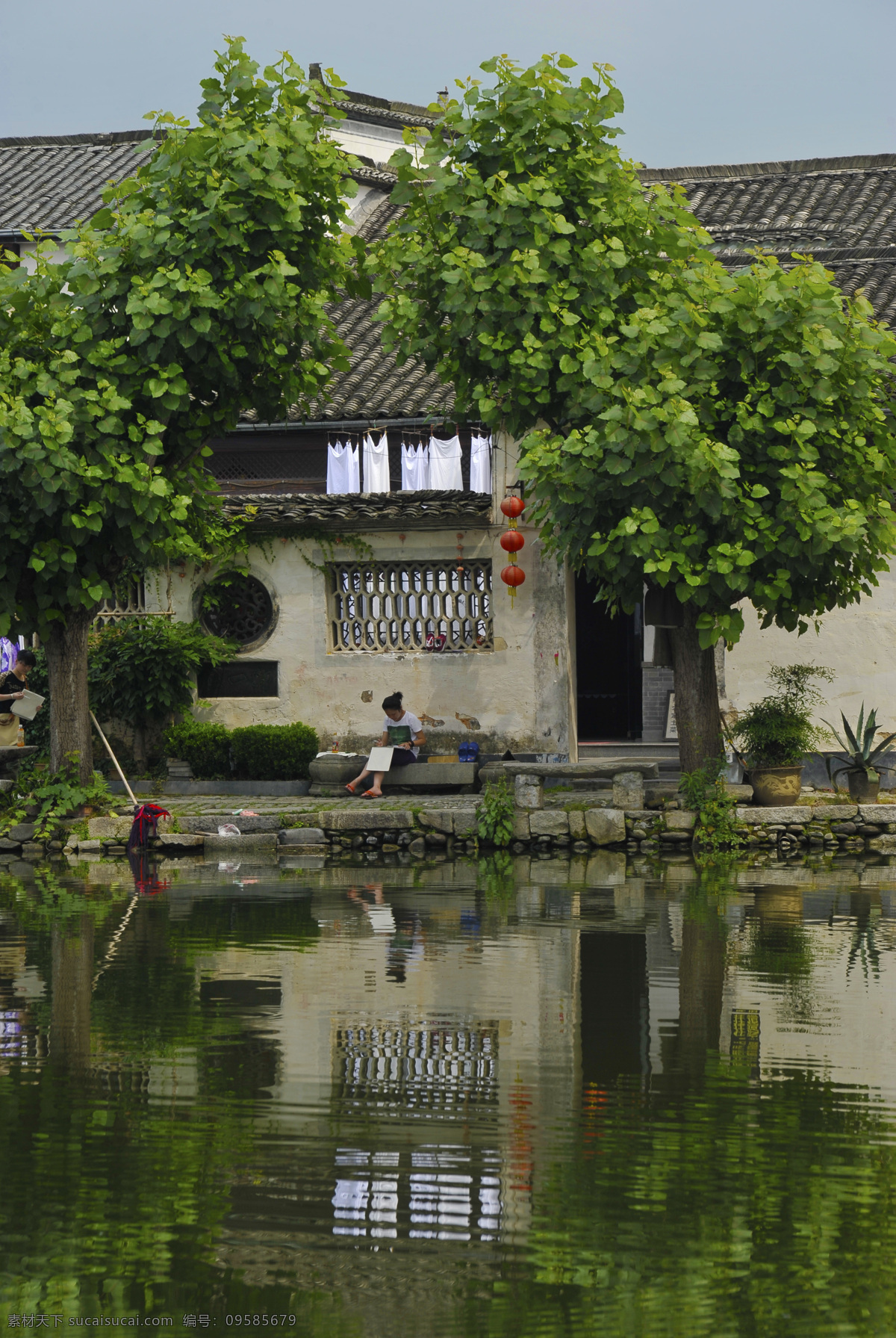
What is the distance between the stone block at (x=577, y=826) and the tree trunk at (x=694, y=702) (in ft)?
4.09

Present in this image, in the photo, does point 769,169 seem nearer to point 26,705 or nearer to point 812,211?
point 812,211

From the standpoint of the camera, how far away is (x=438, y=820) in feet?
51.1

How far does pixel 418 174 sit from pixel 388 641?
6.52 meters

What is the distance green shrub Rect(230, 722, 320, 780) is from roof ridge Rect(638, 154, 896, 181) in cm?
1287

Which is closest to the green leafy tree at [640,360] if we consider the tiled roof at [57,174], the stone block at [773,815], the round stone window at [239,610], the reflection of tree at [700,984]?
the stone block at [773,815]

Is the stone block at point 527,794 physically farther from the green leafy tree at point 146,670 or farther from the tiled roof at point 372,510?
the green leafy tree at point 146,670

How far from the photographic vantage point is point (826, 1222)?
463 cm

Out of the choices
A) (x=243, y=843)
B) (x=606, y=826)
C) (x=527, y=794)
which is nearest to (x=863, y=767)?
(x=606, y=826)

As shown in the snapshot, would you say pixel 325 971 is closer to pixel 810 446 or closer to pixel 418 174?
pixel 810 446

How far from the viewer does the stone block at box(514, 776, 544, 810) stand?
51.5 ft

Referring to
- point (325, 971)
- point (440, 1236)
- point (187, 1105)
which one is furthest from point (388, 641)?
point (440, 1236)

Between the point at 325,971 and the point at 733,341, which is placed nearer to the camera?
the point at 325,971

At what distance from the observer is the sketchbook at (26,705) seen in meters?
17.5

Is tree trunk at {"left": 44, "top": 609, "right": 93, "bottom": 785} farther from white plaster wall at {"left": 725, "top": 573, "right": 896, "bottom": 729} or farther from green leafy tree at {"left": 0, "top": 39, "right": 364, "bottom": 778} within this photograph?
white plaster wall at {"left": 725, "top": 573, "right": 896, "bottom": 729}
